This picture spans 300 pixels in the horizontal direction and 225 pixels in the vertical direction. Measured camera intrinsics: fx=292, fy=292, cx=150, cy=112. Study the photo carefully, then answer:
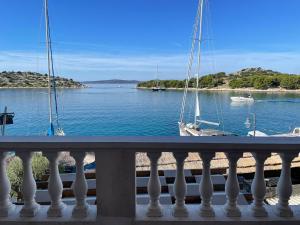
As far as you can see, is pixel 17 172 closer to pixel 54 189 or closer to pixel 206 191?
pixel 54 189

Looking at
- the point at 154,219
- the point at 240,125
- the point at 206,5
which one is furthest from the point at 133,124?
the point at 154,219

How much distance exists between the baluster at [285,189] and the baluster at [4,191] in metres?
1.55

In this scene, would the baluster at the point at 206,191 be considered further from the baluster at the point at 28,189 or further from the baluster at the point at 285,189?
the baluster at the point at 28,189

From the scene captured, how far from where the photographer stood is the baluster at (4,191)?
5.36ft

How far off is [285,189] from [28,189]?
1456 millimetres

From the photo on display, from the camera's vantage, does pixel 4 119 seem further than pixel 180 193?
Yes

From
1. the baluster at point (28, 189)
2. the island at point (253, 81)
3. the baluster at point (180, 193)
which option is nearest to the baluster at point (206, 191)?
the baluster at point (180, 193)

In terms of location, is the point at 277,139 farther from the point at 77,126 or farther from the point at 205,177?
the point at 77,126

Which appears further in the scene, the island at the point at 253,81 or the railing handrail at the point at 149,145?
the island at the point at 253,81

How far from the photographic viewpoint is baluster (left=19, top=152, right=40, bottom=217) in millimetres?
1623

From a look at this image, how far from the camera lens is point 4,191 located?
5.43 feet

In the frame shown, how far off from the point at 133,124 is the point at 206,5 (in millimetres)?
23997

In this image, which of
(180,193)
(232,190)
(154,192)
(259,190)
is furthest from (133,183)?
(259,190)

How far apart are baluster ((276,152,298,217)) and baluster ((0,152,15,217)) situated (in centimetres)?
155
